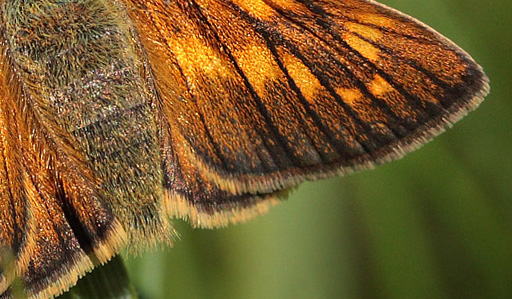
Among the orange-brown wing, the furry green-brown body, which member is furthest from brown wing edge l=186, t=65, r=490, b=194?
the furry green-brown body

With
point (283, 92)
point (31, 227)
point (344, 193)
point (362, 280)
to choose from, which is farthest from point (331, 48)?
point (31, 227)

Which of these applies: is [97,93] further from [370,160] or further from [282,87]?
[370,160]

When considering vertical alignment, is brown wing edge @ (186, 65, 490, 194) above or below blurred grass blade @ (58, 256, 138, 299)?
above

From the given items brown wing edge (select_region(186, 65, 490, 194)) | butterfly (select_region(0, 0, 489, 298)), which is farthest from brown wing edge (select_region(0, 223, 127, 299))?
brown wing edge (select_region(186, 65, 490, 194))

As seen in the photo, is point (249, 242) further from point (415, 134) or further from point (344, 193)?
point (415, 134)

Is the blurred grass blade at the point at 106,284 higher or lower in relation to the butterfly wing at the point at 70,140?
lower

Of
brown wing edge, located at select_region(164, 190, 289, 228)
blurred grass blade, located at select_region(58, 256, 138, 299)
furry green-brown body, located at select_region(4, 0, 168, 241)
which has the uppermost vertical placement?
furry green-brown body, located at select_region(4, 0, 168, 241)

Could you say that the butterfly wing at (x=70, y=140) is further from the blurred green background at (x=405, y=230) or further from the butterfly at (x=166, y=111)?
the blurred green background at (x=405, y=230)

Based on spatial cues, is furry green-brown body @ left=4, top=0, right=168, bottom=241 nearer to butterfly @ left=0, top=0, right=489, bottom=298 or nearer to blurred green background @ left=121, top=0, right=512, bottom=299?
butterfly @ left=0, top=0, right=489, bottom=298

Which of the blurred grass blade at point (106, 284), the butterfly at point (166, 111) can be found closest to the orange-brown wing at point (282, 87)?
the butterfly at point (166, 111)
